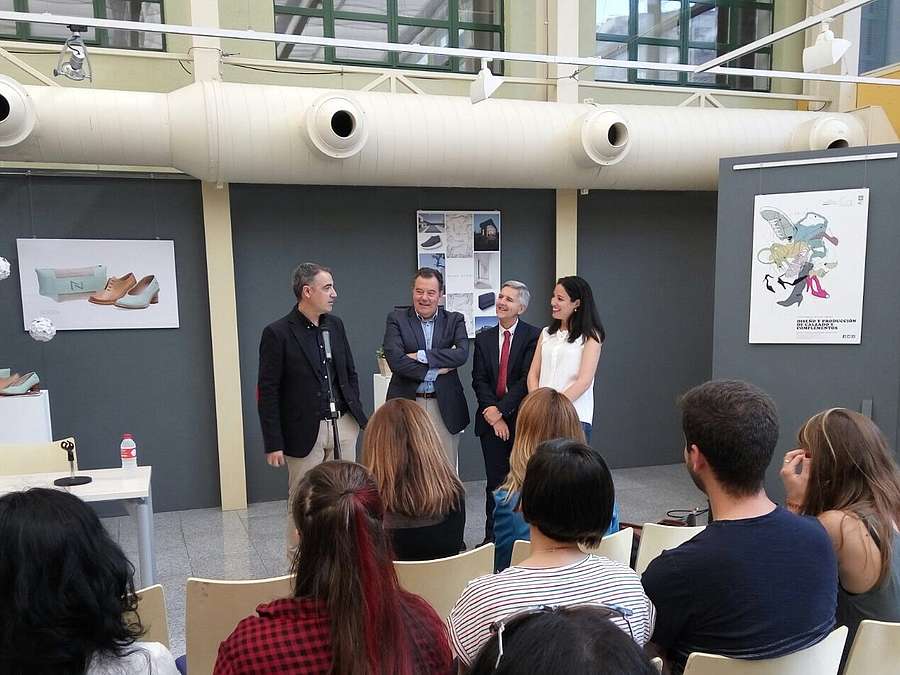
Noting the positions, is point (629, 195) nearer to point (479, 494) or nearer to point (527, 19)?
point (527, 19)

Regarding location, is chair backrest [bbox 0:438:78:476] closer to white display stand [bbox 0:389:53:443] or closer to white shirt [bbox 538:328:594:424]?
white display stand [bbox 0:389:53:443]

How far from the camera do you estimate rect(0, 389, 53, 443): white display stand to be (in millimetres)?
4117

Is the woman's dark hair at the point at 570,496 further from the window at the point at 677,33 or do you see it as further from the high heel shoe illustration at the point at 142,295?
the window at the point at 677,33

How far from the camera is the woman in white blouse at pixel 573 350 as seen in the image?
3889mm

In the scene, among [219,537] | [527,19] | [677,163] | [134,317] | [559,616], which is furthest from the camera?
[527,19]

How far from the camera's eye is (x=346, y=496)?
1338 mm

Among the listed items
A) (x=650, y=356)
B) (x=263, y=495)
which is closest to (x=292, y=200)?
(x=263, y=495)

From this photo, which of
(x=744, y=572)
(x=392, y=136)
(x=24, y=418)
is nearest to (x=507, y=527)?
(x=744, y=572)

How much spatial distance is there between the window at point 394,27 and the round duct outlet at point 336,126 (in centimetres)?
115

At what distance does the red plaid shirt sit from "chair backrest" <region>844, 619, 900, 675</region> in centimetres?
99

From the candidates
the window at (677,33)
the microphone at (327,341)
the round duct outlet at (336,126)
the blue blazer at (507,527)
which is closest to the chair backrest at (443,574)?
the blue blazer at (507,527)

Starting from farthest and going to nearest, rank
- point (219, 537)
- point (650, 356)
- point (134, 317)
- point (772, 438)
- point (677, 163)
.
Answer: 1. point (650, 356)
2. point (677, 163)
3. point (134, 317)
4. point (219, 537)
5. point (772, 438)

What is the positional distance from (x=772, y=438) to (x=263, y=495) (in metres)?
4.25

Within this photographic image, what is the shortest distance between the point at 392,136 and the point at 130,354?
7.81 ft
